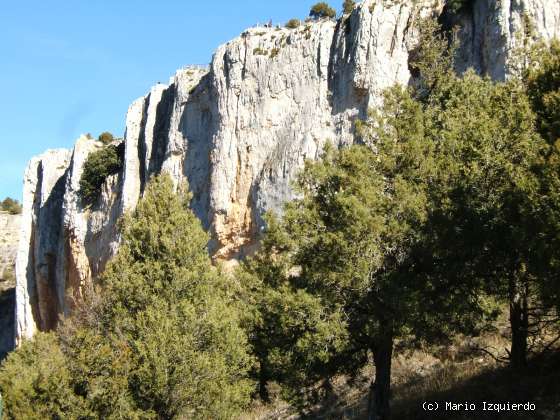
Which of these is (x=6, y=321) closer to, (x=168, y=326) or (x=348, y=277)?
(x=168, y=326)

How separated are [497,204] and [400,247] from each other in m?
2.13

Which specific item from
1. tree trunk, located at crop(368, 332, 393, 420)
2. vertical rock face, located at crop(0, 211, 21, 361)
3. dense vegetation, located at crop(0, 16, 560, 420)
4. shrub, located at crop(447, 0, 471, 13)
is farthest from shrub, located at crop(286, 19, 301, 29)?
vertical rock face, located at crop(0, 211, 21, 361)

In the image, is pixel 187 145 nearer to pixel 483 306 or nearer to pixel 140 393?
pixel 140 393

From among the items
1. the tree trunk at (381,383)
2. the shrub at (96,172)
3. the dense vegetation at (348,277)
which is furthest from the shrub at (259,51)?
the tree trunk at (381,383)

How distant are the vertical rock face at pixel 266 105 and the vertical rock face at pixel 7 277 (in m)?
21.0

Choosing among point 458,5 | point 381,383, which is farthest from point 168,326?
point 458,5

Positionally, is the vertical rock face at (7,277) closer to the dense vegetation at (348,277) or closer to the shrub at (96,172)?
A: the shrub at (96,172)

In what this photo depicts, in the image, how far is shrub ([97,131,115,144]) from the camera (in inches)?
1863

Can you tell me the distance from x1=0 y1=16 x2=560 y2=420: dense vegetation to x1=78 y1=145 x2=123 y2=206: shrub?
26.7 metres

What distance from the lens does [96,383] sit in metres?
13.6

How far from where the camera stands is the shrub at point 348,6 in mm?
32747

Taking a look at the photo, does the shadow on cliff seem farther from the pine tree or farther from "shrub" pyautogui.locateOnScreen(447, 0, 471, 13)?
the pine tree

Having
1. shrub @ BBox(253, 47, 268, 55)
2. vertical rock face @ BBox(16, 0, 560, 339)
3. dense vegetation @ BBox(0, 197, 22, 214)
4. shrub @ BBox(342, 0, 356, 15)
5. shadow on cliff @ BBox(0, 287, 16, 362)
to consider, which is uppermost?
dense vegetation @ BBox(0, 197, 22, 214)

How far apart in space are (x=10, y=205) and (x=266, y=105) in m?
67.0
